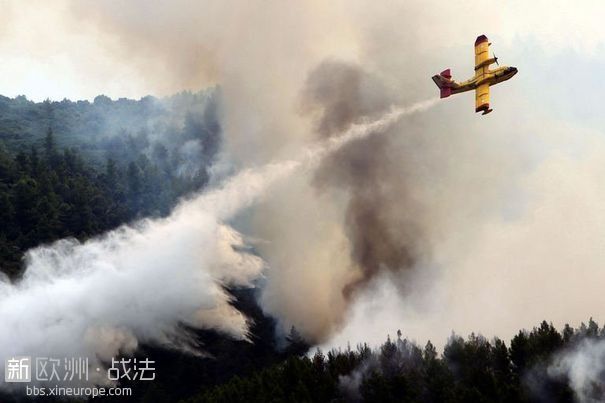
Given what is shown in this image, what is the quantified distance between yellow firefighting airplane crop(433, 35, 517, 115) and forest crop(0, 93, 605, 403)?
21144mm

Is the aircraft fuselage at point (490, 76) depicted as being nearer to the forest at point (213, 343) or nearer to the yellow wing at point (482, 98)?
the yellow wing at point (482, 98)

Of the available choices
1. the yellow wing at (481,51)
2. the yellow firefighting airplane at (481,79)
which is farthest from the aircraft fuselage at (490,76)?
the yellow wing at (481,51)

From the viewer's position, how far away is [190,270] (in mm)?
97438

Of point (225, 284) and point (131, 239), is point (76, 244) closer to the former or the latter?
point (131, 239)

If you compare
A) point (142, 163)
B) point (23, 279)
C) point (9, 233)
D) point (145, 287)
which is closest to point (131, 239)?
point (145, 287)

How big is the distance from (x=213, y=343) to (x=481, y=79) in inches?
1655

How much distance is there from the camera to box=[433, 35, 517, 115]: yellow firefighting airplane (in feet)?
265

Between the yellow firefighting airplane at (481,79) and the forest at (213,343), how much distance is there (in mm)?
21144

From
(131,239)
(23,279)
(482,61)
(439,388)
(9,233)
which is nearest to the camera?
(439,388)

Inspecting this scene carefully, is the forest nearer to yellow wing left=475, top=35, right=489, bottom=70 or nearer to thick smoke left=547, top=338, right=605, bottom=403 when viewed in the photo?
thick smoke left=547, top=338, right=605, bottom=403

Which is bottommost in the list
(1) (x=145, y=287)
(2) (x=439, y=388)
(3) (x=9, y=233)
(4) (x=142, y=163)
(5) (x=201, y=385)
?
(2) (x=439, y=388)

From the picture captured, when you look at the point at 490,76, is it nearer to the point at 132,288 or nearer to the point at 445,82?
the point at 445,82

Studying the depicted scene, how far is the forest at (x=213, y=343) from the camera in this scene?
238ft

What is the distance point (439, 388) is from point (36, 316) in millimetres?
38741
